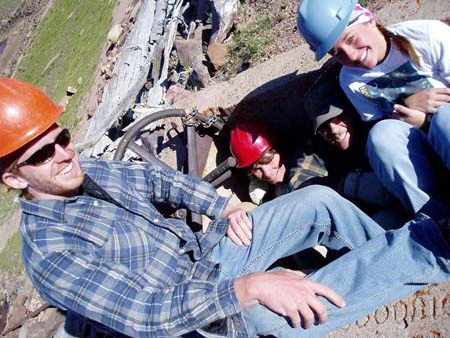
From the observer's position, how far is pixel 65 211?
2.54m

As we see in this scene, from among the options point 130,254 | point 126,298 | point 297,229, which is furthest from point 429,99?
point 126,298

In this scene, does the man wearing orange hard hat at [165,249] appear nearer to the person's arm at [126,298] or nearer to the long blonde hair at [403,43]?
the person's arm at [126,298]

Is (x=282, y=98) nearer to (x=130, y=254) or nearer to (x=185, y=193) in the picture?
(x=185, y=193)

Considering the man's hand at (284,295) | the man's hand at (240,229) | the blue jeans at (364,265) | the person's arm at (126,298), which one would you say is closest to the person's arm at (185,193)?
the man's hand at (240,229)

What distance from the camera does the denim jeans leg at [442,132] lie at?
2549 millimetres

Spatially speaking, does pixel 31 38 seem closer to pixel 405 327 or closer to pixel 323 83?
pixel 323 83

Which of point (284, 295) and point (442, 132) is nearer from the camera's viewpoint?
point (284, 295)

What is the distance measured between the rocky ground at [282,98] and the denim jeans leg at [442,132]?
618 mm

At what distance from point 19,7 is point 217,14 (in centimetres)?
1799

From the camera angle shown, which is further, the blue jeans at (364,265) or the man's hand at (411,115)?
the man's hand at (411,115)

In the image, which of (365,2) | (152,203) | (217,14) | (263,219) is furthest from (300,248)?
(217,14)

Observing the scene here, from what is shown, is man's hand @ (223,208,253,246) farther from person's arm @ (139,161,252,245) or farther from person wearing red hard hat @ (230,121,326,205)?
person wearing red hard hat @ (230,121,326,205)

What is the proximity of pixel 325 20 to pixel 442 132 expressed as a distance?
0.81m

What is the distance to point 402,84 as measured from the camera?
9.79 ft
